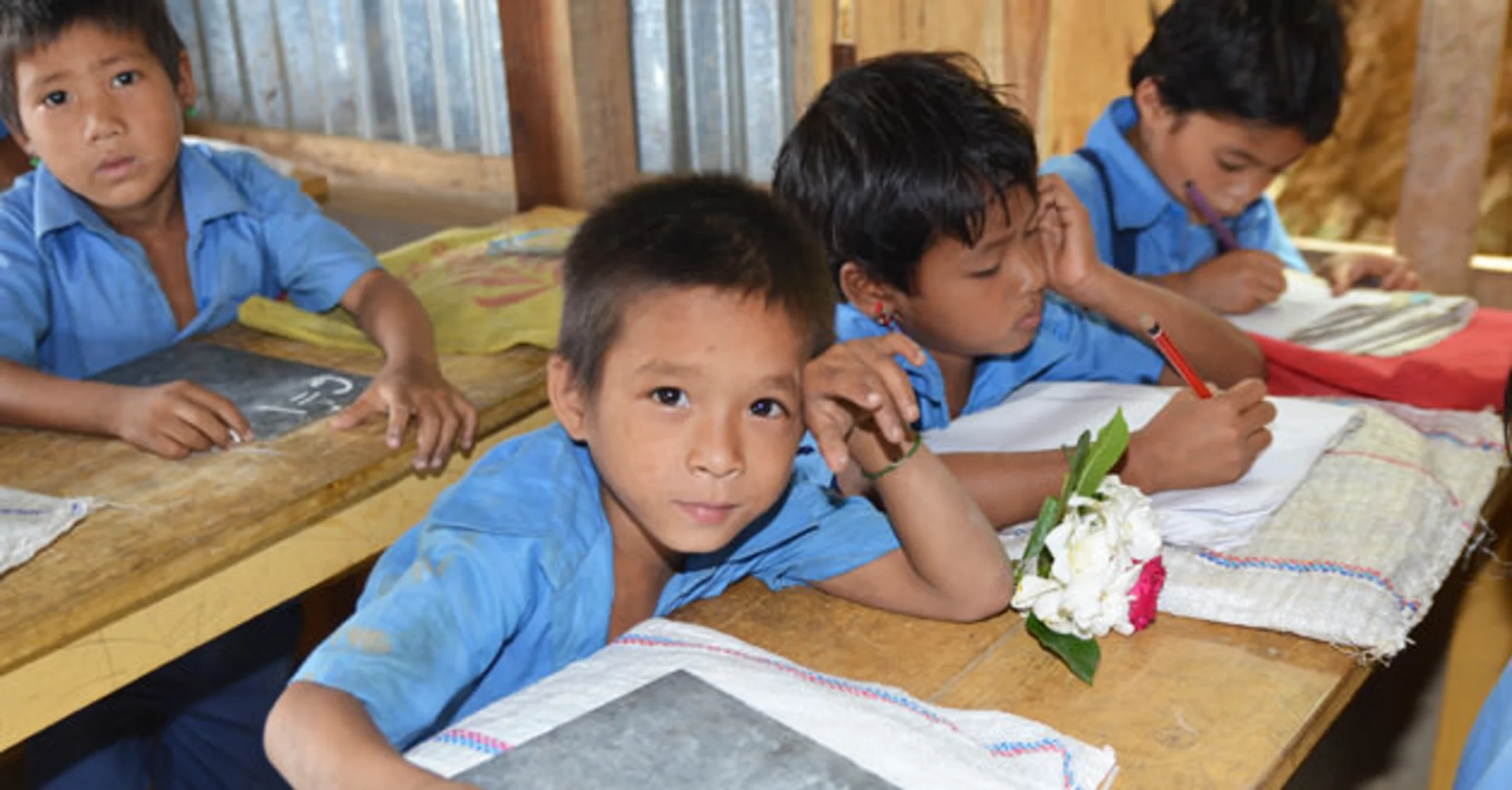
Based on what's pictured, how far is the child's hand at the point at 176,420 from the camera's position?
1738 mm

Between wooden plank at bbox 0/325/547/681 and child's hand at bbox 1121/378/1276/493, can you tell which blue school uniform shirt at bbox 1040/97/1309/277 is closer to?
child's hand at bbox 1121/378/1276/493

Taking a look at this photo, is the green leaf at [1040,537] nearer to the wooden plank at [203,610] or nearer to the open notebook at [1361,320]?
the wooden plank at [203,610]

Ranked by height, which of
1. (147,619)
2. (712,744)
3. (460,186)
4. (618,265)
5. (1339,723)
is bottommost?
(1339,723)

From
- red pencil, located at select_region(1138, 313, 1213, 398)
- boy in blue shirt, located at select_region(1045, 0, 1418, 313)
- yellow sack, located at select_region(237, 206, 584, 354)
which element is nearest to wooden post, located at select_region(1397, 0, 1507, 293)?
boy in blue shirt, located at select_region(1045, 0, 1418, 313)

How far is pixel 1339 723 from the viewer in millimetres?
2537

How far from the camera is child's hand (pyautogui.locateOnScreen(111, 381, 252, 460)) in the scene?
5.70 feet

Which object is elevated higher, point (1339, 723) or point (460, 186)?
point (460, 186)

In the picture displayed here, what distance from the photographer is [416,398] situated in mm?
1863

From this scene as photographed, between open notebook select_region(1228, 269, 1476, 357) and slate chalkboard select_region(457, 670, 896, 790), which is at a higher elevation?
slate chalkboard select_region(457, 670, 896, 790)

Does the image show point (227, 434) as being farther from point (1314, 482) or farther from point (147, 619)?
point (1314, 482)

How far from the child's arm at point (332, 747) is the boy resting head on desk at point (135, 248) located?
31.3 inches

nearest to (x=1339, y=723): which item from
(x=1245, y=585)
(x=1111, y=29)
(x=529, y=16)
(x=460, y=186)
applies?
(x=1245, y=585)

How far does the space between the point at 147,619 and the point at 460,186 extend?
8.53 feet

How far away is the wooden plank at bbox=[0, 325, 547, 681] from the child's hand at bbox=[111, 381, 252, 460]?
2cm
